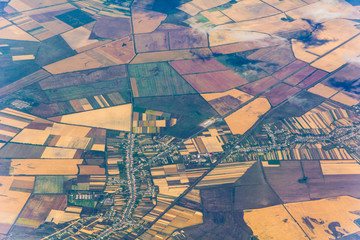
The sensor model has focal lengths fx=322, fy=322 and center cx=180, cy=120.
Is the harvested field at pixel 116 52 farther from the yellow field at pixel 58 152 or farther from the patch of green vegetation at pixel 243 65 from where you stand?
the yellow field at pixel 58 152

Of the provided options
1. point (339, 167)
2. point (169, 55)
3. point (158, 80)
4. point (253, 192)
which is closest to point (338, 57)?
point (339, 167)

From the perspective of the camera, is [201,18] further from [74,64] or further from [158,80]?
[74,64]

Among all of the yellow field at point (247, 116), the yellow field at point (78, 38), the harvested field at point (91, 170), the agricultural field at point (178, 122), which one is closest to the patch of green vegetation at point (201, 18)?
the agricultural field at point (178, 122)

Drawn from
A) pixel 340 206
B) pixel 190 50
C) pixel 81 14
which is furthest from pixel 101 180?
pixel 81 14

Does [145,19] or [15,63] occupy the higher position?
[145,19]

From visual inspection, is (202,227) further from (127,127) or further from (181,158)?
(127,127)

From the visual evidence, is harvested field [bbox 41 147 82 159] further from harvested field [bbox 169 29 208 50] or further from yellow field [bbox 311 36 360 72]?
yellow field [bbox 311 36 360 72]
